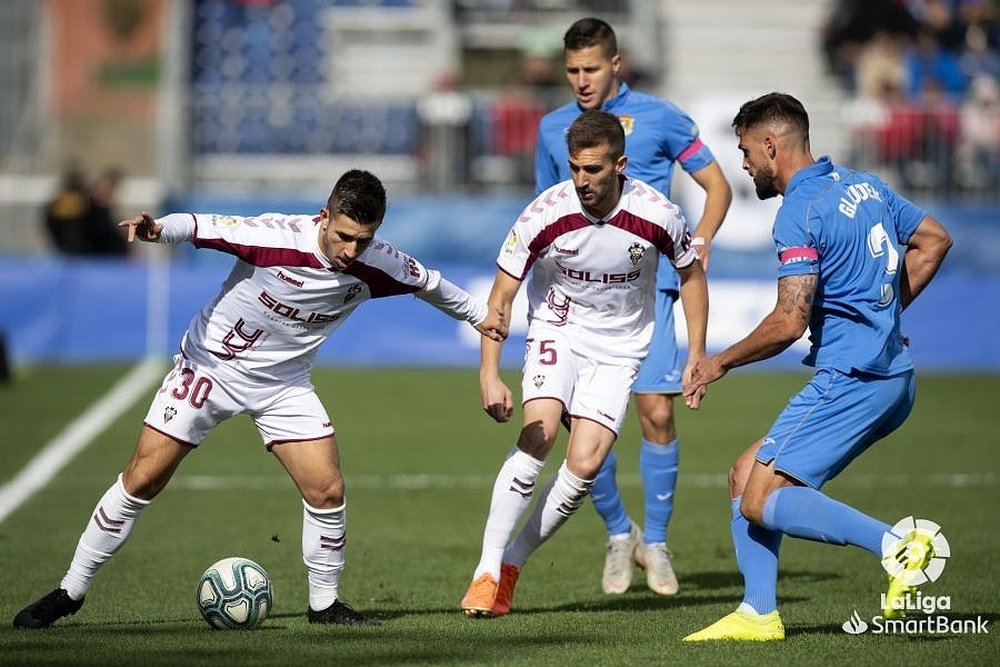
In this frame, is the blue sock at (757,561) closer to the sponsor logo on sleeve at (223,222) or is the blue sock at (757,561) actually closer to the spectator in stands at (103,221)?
the sponsor logo on sleeve at (223,222)

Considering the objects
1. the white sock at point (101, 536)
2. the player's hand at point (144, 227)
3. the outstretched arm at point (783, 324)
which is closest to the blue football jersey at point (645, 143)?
the outstretched arm at point (783, 324)

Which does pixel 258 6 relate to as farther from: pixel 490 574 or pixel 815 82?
pixel 490 574

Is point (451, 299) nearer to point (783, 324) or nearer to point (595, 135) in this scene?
point (595, 135)

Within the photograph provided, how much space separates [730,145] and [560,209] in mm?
12153

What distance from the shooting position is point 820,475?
6.39m

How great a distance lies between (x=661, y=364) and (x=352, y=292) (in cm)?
198

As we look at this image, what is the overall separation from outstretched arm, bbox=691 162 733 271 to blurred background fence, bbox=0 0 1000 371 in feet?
29.1

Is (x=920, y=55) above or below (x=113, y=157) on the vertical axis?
above

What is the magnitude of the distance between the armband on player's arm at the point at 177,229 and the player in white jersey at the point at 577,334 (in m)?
1.42

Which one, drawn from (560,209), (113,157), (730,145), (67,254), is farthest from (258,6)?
(560,209)

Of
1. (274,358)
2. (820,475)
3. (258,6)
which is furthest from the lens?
(258,6)

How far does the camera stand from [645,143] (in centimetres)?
846

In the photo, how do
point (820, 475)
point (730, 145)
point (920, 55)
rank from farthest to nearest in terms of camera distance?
point (920, 55) < point (730, 145) < point (820, 475)

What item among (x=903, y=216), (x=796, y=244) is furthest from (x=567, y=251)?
(x=903, y=216)
